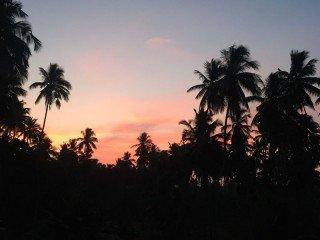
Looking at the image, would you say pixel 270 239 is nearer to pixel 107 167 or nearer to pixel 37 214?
pixel 37 214

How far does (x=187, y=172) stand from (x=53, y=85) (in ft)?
71.8

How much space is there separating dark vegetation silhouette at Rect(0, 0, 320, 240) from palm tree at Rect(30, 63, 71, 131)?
0.13 meters

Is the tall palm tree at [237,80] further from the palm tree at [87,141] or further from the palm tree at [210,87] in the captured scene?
the palm tree at [87,141]

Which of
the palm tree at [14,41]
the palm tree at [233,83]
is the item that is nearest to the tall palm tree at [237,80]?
the palm tree at [233,83]

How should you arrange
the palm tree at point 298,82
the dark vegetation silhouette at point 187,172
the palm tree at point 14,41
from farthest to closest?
the palm tree at point 298,82, the palm tree at point 14,41, the dark vegetation silhouette at point 187,172

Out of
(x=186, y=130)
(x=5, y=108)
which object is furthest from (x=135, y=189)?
(x=5, y=108)

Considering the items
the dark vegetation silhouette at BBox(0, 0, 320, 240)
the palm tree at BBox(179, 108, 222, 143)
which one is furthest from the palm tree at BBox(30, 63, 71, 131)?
the palm tree at BBox(179, 108, 222, 143)

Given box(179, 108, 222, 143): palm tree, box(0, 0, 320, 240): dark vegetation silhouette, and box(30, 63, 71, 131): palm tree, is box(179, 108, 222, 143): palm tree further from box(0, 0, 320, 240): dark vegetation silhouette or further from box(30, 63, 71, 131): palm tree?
box(30, 63, 71, 131): palm tree

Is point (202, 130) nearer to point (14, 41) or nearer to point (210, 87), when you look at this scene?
point (210, 87)

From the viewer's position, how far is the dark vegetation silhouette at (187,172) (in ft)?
65.0

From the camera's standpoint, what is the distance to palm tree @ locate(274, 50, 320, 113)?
37.4m

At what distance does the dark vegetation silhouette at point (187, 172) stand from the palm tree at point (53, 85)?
13cm

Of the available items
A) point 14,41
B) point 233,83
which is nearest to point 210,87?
point 233,83

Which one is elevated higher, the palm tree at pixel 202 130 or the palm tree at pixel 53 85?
the palm tree at pixel 53 85
